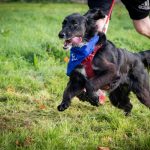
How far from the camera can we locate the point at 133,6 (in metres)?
6.65

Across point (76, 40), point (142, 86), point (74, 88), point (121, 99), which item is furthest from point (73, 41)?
point (121, 99)

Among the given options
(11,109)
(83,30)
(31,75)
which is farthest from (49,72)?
(83,30)

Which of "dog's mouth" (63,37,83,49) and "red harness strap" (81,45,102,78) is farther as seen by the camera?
"red harness strap" (81,45,102,78)

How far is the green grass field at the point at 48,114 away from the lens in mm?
5168

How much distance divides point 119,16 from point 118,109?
54.1 ft

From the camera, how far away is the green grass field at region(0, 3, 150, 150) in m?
5.17

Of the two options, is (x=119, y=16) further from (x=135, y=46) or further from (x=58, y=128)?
(x=58, y=128)

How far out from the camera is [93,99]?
559cm

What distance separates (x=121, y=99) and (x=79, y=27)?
1.55 meters

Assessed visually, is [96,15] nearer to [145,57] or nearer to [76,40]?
[76,40]

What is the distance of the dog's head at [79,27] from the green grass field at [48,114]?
102 cm

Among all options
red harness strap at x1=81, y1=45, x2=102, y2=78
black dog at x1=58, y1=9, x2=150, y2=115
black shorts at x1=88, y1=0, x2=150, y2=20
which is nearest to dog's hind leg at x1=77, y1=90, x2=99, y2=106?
black dog at x1=58, y1=9, x2=150, y2=115

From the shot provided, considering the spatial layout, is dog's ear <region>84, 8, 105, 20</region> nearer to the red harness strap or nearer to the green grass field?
the red harness strap

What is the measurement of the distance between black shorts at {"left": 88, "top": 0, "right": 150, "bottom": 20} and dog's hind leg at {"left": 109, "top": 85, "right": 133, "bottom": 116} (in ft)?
3.50
